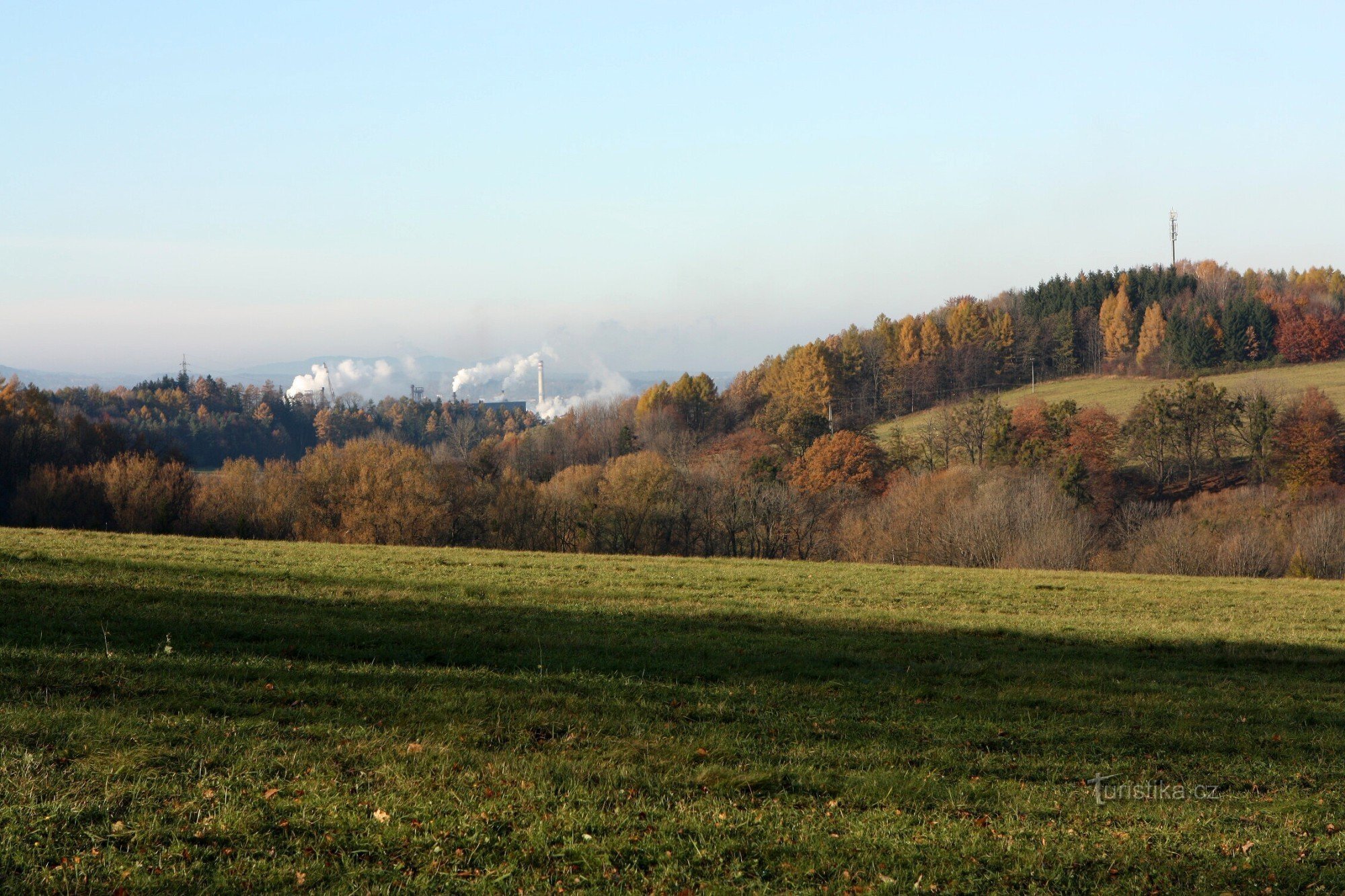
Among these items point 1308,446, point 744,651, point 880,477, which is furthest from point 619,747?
point 1308,446

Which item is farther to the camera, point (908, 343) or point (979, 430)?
point (908, 343)

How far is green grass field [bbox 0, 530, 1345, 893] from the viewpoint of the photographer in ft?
19.8

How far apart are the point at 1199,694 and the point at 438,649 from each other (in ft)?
35.4

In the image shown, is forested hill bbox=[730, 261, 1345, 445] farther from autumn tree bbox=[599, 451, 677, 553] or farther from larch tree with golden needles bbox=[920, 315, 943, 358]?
autumn tree bbox=[599, 451, 677, 553]

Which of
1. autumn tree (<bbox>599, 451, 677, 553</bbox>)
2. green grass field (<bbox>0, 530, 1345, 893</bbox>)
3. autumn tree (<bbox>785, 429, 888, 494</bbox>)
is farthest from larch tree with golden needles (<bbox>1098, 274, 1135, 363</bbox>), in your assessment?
green grass field (<bbox>0, 530, 1345, 893</bbox>)

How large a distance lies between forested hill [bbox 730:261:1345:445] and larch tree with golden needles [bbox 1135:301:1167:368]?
0.16 metres

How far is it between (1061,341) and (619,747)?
124 m

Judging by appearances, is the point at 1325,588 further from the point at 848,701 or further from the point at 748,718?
the point at 748,718

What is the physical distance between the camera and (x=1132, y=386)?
344 ft

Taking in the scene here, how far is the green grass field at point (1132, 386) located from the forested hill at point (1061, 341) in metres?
2.75

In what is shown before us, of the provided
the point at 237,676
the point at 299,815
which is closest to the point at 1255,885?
the point at 299,815

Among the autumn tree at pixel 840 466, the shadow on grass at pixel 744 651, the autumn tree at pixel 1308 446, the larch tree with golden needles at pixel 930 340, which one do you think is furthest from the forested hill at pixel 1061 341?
the shadow on grass at pixel 744 651

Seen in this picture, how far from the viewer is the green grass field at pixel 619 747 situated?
6031mm

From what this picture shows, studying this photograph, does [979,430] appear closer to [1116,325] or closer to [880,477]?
[880,477]
